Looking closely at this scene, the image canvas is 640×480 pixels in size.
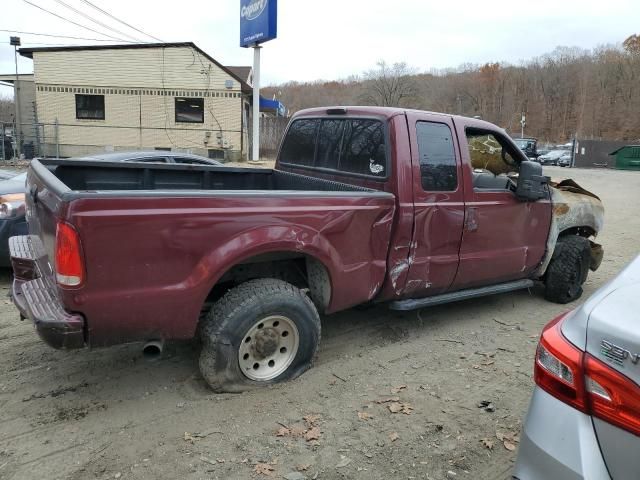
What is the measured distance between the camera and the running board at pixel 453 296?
4.28 metres

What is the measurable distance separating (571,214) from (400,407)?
3.30m

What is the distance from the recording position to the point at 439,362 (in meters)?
4.12

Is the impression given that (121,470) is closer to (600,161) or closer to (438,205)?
(438,205)

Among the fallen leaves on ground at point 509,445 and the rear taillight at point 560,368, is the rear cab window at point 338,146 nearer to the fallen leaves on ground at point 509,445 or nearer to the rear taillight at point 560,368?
the fallen leaves on ground at point 509,445

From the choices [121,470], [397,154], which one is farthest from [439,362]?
[121,470]

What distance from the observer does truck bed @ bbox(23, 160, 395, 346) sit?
9.18 ft

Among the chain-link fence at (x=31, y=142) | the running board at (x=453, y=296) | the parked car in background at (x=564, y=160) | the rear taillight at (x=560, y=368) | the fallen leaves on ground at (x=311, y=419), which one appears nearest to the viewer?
the rear taillight at (x=560, y=368)

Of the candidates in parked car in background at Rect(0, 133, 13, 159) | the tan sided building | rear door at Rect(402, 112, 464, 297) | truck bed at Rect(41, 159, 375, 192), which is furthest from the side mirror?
parked car in background at Rect(0, 133, 13, 159)

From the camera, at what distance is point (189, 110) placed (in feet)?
85.9

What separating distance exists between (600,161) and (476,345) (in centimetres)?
5012

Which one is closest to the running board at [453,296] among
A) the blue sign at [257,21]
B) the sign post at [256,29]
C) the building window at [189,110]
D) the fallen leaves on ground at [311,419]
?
the fallen leaves on ground at [311,419]

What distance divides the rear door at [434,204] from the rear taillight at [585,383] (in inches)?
88.0

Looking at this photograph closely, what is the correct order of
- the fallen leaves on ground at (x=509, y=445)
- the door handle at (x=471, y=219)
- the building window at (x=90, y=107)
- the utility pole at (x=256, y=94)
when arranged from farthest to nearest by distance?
1. the building window at (x=90, y=107)
2. the utility pole at (x=256, y=94)
3. the door handle at (x=471, y=219)
4. the fallen leaves on ground at (x=509, y=445)

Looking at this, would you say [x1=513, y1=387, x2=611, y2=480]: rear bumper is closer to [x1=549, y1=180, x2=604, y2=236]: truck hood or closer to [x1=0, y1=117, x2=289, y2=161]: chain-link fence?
[x1=549, y1=180, x2=604, y2=236]: truck hood
